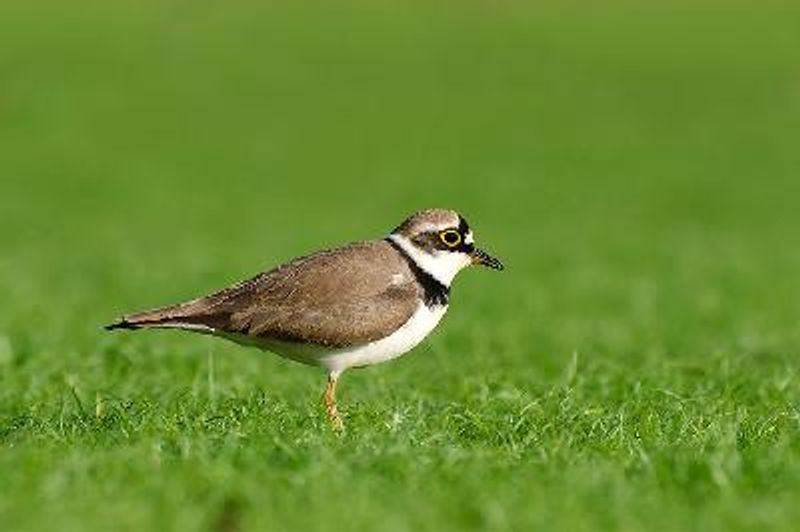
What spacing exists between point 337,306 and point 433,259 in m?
0.79

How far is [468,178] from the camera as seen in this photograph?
4066 cm

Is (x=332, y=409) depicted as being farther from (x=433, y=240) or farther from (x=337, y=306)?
(x=433, y=240)

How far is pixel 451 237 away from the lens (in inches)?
421

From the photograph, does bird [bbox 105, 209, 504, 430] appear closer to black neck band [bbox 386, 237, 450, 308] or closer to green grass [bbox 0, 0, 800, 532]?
black neck band [bbox 386, 237, 450, 308]

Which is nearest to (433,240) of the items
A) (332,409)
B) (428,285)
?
(428,285)

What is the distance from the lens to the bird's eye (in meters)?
10.6

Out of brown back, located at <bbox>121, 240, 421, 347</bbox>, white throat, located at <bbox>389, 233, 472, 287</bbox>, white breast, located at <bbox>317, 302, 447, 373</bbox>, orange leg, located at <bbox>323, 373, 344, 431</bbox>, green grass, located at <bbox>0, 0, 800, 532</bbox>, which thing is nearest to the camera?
green grass, located at <bbox>0, 0, 800, 532</bbox>

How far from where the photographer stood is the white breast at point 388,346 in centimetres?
1026

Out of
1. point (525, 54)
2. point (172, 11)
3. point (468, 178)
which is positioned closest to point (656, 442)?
point (468, 178)

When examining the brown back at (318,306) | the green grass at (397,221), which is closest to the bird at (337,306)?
the brown back at (318,306)

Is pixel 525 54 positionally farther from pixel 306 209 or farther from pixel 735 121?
pixel 306 209

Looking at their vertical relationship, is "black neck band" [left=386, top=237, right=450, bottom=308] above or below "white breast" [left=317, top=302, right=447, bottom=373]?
above

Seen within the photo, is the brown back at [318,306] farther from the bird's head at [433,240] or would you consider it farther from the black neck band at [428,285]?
the bird's head at [433,240]

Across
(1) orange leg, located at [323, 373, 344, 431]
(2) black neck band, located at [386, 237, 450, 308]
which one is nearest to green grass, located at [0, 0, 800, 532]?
(1) orange leg, located at [323, 373, 344, 431]
